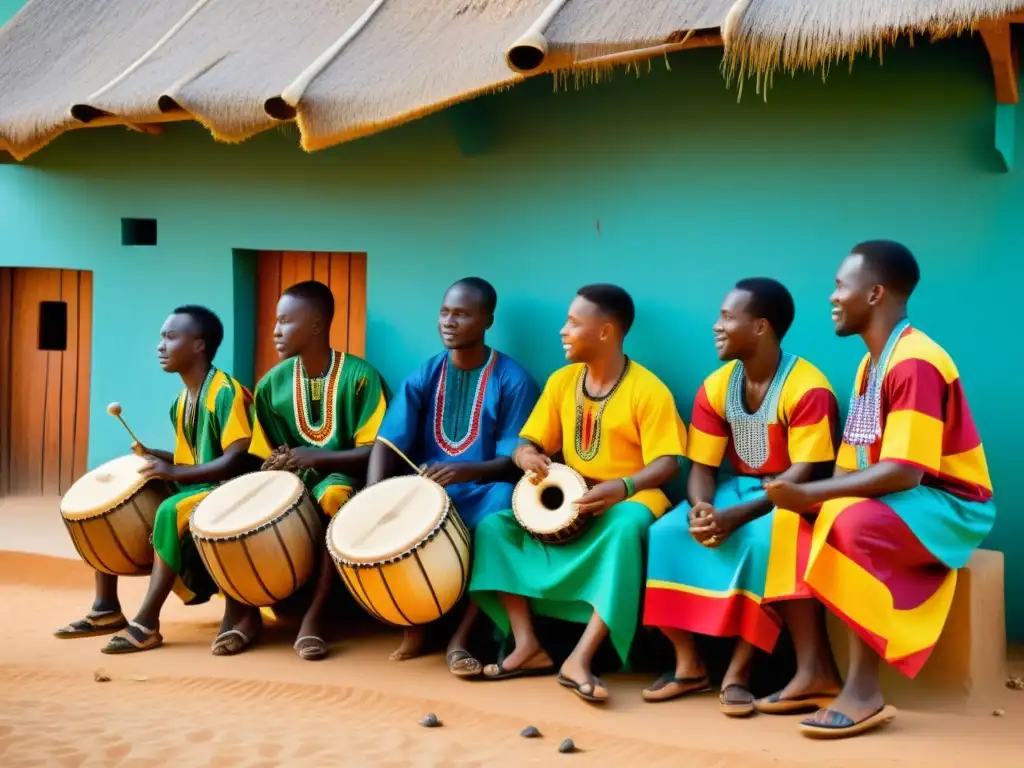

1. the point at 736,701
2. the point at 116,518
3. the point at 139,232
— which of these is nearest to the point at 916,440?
the point at 736,701

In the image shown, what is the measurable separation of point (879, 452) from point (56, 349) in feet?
20.8

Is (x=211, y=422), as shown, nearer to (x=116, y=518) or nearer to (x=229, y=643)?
(x=116, y=518)

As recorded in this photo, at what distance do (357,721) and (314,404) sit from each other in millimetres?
1943

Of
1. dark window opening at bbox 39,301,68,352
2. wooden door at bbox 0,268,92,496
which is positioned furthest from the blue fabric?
dark window opening at bbox 39,301,68,352

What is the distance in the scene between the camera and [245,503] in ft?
20.1

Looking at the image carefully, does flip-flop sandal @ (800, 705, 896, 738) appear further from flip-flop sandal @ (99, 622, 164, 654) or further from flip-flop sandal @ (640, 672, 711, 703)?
flip-flop sandal @ (99, 622, 164, 654)

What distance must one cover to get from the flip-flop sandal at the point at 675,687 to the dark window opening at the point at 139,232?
4542mm

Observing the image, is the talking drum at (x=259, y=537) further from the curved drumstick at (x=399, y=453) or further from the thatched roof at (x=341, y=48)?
the thatched roof at (x=341, y=48)

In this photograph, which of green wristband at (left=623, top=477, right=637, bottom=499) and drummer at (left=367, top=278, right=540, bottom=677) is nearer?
green wristband at (left=623, top=477, right=637, bottom=499)

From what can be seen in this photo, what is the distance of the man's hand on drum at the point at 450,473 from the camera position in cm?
619

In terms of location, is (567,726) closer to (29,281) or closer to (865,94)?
(865,94)

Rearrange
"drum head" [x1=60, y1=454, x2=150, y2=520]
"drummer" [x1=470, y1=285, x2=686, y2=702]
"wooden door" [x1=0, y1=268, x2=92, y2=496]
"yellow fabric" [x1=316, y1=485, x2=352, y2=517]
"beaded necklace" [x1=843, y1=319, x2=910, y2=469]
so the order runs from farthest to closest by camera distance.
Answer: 1. "wooden door" [x1=0, y1=268, x2=92, y2=496]
2. "drum head" [x1=60, y1=454, x2=150, y2=520]
3. "yellow fabric" [x1=316, y1=485, x2=352, y2=517]
4. "drummer" [x1=470, y1=285, x2=686, y2=702]
5. "beaded necklace" [x1=843, y1=319, x2=910, y2=469]

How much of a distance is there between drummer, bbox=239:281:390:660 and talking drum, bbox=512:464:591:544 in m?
1.01

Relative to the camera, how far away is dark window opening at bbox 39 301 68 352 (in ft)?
31.1
